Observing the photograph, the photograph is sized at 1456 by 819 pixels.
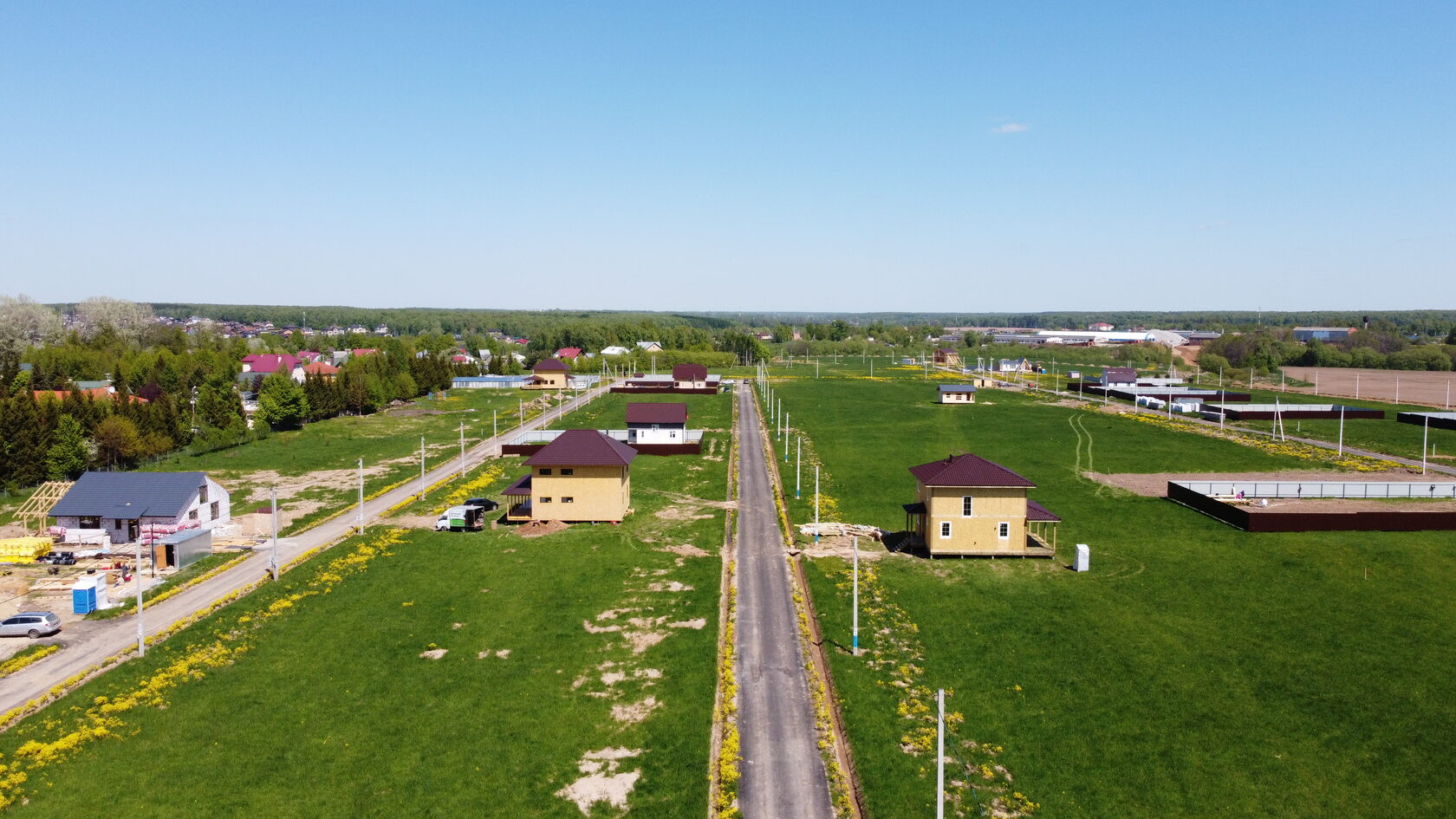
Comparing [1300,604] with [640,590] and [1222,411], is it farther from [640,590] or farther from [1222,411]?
[1222,411]

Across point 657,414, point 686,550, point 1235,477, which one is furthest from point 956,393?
point 686,550

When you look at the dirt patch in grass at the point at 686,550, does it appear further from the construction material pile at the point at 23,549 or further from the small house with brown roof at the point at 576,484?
the construction material pile at the point at 23,549

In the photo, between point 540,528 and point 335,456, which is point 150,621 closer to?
point 540,528

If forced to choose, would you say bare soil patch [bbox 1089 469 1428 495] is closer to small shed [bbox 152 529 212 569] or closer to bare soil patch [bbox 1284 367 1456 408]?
small shed [bbox 152 529 212 569]

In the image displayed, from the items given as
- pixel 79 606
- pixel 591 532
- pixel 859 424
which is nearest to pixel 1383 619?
pixel 591 532

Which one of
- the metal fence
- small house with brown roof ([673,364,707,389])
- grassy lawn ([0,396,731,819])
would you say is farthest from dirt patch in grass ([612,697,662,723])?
small house with brown roof ([673,364,707,389])

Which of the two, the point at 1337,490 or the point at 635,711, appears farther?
the point at 1337,490

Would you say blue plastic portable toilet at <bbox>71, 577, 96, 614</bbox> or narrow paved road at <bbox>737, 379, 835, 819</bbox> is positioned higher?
blue plastic portable toilet at <bbox>71, 577, 96, 614</bbox>
